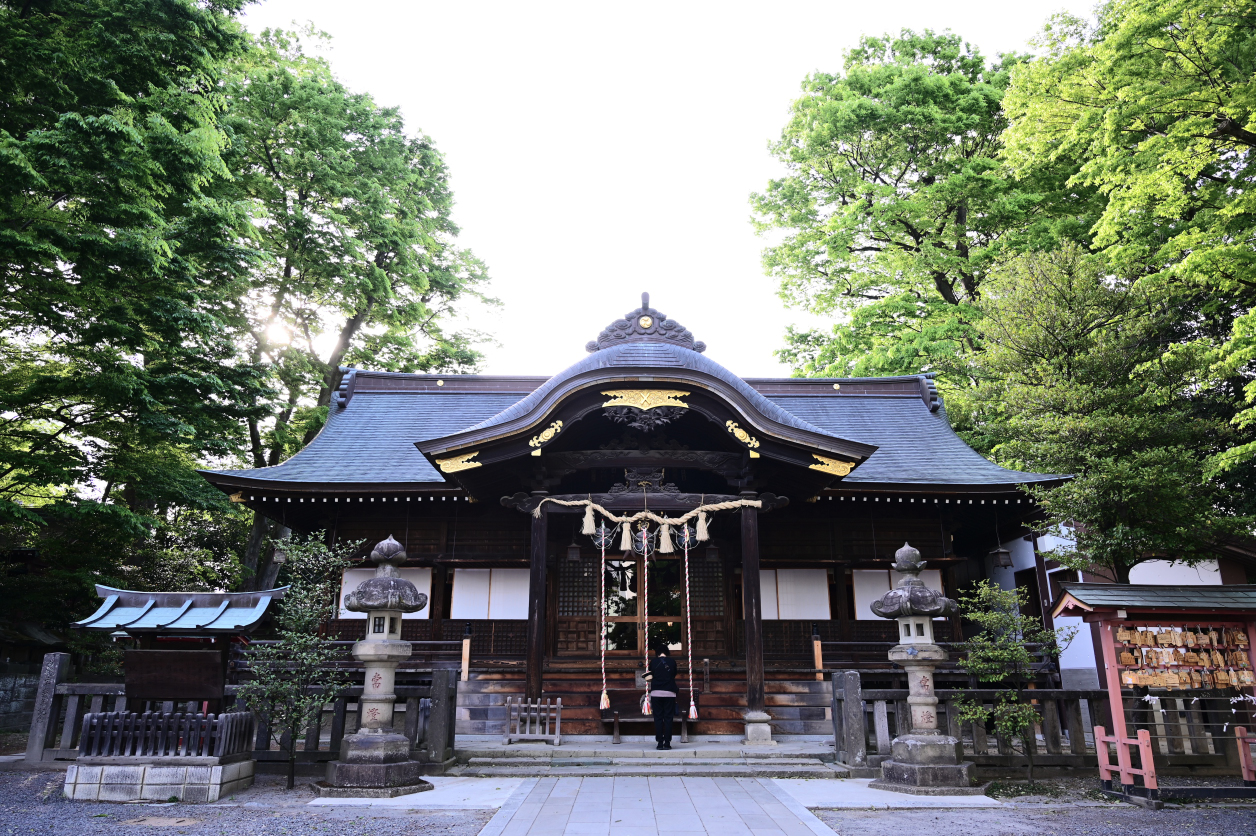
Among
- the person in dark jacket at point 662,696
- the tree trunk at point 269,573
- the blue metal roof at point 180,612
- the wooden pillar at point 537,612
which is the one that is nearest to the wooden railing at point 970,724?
the person in dark jacket at point 662,696

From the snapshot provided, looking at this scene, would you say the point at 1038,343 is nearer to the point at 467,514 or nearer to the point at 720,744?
the point at 720,744

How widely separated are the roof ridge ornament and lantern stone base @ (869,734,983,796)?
6.38 metres

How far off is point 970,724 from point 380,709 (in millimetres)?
7039

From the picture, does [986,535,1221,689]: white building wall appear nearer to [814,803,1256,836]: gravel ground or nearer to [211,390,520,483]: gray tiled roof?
[814,803,1256,836]: gravel ground

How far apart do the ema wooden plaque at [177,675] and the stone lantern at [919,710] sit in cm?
741

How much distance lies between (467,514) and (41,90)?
978 centimetres

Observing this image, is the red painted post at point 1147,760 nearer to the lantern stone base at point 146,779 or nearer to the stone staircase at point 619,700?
the stone staircase at point 619,700

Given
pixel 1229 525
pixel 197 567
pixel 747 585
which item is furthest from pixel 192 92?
pixel 1229 525

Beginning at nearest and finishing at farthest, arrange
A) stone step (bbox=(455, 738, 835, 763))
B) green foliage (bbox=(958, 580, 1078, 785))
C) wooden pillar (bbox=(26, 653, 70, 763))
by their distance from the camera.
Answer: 1. green foliage (bbox=(958, 580, 1078, 785))
2. stone step (bbox=(455, 738, 835, 763))
3. wooden pillar (bbox=(26, 653, 70, 763))

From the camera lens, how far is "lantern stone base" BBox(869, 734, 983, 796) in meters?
7.58

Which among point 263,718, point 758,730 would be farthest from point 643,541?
point 263,718

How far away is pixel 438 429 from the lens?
16.6m

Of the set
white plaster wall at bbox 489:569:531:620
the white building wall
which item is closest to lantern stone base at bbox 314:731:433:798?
white plaster wall at bbox 489:569:531:620

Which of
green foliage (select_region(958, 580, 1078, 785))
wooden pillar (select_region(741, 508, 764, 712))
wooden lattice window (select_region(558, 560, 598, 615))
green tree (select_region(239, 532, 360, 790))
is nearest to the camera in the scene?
green tree (select_region(239, 532, 360, 790))
